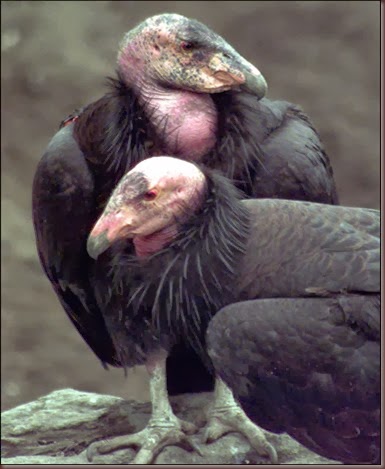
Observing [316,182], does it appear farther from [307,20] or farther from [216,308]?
[307,20]

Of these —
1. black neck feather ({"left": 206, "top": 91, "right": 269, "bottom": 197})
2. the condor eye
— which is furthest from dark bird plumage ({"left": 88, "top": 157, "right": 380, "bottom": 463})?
the condor eye

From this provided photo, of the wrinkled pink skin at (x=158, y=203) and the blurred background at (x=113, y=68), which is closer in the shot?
the wrinkled pink skin at (x=158, y=203)

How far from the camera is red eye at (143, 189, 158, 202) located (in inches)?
166

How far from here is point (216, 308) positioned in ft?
13.8

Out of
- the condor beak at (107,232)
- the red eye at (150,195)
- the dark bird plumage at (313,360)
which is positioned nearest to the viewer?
the dark bird plumage at (313,360)

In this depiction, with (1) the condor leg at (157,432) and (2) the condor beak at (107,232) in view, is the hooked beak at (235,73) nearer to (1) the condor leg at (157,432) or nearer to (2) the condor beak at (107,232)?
(2) the condor beak at (107,232)

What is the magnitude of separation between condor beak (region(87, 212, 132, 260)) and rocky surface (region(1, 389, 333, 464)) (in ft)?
2.59

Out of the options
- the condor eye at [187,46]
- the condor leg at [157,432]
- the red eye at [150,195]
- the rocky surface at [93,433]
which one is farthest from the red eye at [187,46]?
the rocky surface at [93,433]

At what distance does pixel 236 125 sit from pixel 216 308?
0.71 metres

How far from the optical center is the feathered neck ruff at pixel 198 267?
4.18 m

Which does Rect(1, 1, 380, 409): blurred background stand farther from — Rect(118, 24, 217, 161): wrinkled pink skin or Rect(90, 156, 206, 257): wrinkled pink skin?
Rect(90, 156, 206, 257): wrinkled pink skin

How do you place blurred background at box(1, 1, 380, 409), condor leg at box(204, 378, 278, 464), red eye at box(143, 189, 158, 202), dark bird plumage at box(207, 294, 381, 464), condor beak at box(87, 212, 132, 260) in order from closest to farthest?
dark bird plumage at box(207, 294, 381, 464) → condor beak at box(87, 212, 132, 260) → red eye at box(143, 189, 158, 202) → condor leg at box(204, 378, 278, 464) → blurred background at box(1, 1, 380, 409)

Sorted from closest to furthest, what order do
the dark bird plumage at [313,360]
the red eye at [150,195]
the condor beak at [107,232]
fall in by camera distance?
the dark bird plumage at [313,360] → the condor beak at [107,232] → the red eye at [150,195]

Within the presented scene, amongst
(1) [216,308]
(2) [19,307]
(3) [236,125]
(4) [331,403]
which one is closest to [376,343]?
(4) [331,403]
